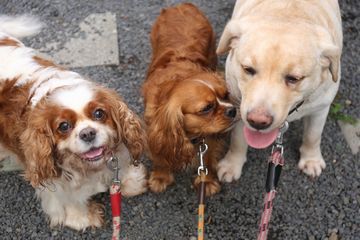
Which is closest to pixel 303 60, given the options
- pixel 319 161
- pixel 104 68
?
pixel 319 161

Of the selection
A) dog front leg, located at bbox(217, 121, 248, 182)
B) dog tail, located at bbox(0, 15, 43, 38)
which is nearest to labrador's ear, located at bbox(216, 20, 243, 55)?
dog front leg, located at bbox(217, 121, 248, 182)

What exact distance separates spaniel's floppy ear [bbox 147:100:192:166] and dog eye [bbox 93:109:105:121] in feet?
1.33

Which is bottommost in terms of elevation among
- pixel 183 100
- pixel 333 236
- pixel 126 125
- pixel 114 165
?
pixel 333 236

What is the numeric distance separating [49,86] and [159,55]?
0.91 metres

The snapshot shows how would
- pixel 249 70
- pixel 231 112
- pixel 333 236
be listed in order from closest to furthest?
pixel 249 70, pixel 231 112, pixel 333 236

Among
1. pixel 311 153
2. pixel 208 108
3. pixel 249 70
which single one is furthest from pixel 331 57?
pixel 311 153

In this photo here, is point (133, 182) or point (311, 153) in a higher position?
point (311, 153)

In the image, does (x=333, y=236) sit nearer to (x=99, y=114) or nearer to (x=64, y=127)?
(x=99, y=114)

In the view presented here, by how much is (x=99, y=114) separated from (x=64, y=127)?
0.20 meters

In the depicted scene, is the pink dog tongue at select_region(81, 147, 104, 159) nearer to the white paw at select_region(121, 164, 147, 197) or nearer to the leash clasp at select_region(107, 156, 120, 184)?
the leash clasp at select_region(107, 156, 120, 184)

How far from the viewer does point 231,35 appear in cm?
285

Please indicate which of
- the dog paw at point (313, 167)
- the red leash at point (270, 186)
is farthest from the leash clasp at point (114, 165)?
the dog paw at point (313, 167)

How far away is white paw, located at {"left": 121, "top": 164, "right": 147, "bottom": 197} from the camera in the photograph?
141 inches

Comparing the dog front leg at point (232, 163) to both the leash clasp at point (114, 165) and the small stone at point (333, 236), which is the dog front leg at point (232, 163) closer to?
the small stone at point (333, 236)
